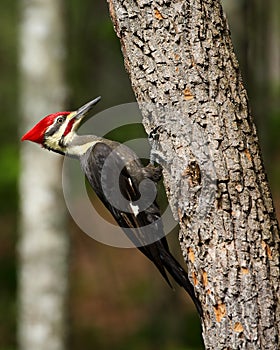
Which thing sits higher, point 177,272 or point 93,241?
point 177,272

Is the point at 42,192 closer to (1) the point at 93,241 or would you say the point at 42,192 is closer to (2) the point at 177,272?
(2) the point at 177,272

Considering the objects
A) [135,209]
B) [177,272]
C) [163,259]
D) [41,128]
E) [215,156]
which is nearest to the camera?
[215,156]

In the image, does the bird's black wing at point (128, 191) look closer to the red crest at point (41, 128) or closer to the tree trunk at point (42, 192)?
the red crest at point (41, 128)

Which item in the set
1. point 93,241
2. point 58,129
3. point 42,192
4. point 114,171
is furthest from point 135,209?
point 93,241

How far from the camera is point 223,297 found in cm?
296

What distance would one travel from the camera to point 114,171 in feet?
13.3

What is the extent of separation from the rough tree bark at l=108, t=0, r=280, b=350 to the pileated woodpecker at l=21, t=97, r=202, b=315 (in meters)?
0.74

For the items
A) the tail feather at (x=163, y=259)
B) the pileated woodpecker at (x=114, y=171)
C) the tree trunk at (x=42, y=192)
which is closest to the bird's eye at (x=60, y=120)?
the pileated woodpecker at (x=114, y=171)

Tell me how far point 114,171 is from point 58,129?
0.40 m

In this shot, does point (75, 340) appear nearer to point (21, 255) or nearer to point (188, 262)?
point (21, 255)

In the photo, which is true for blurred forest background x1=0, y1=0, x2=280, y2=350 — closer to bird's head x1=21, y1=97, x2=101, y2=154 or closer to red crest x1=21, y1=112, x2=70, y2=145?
bird's head x1=21, y1=97, x2=101, y2=154

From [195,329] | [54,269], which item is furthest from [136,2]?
[195,329]

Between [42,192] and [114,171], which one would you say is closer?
[114,171]

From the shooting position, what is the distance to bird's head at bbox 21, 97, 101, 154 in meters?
4.01
